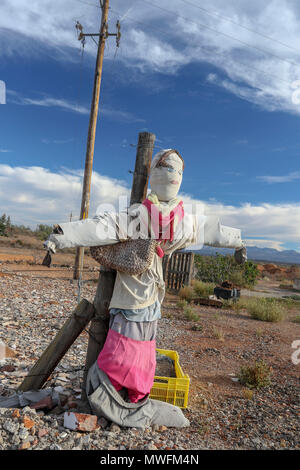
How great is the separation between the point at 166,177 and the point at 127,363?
1.55 m

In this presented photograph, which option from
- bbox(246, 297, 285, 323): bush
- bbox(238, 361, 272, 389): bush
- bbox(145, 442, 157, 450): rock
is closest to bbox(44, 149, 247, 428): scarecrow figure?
bbox(145, 442, 157, 450): rock

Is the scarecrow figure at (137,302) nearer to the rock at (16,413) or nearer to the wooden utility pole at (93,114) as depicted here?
the rock at (16,413)

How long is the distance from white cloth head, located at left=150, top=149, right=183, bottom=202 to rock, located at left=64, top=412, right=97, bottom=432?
1.82 meters

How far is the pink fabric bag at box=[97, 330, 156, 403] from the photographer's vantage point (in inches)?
105

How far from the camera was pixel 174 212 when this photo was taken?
2.93 metres

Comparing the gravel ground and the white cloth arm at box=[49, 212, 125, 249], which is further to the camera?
the white cloth arm at box=[49, 212, 125, 249]

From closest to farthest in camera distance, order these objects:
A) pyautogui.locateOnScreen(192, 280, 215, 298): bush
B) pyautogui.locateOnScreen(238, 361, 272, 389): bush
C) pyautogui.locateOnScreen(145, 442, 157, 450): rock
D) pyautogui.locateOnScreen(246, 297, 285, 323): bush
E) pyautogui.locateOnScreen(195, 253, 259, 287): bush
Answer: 1. pyautogui.locateOnScreen(145, 442, 157, 450): rock
2. pyautogui.locateOnScreen(238, 361, 272, 389): bush
3. pyautogui.locateOnScreen(246, 297, 285, 323): bush
4. pyautogui.locateOnScreen(192, 280, 215, 298): bush
5. pyautogui.locateOnScreen(195, 253, 259, 287): bush

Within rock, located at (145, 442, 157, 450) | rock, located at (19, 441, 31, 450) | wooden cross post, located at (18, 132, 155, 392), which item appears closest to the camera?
rock, located at (19, 441, 31, 450)

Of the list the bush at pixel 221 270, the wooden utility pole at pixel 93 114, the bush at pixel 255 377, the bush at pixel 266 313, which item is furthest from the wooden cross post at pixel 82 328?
the bush at pixel 221 270

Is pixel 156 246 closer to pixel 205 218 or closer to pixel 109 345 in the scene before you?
pixel 205 218

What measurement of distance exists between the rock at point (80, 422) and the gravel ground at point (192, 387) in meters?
0.04

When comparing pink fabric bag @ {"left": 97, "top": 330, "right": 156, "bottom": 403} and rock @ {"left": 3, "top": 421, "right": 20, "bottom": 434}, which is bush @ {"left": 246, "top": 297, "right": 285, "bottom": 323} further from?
rock @ {"left": 3, "top": 421, "right": 20, "bottom": 434}

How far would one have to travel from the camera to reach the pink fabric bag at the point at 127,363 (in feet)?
8.71
